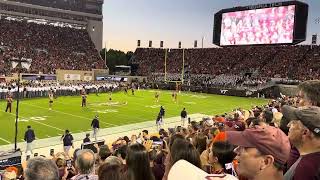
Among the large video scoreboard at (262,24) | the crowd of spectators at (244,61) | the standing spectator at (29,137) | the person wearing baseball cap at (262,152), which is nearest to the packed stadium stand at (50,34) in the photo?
the crowd of spectators at (244,61)

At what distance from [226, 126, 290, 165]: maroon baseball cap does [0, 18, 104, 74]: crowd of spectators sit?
162ft

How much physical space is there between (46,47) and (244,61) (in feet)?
103

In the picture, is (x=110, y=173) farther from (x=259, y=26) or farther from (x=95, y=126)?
(x=259, y=26)

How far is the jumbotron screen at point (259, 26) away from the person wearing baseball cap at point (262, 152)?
43008mm

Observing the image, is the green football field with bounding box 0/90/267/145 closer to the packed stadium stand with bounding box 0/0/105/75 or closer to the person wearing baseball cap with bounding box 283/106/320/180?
the person wearing baseball cap with bounding box 283/106/320/180

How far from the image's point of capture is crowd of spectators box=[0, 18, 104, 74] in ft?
178

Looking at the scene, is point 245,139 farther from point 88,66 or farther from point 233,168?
point 88,66

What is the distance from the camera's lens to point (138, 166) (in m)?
3.98

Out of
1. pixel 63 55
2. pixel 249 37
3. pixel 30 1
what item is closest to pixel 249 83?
pixel 249 37

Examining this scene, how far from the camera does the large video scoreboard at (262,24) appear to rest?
1703 inches

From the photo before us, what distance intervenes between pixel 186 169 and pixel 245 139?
663mm

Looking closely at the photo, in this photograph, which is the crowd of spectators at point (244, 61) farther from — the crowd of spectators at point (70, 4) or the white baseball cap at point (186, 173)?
the white baseball cap at point (186, 173)

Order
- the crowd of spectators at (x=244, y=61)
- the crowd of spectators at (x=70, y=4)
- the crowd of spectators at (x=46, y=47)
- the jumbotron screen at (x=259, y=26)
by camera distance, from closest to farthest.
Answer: the jumbotron screen at (x=259, y=26), the crowd of spectators at (x=244, y=61), the crowd of spectators at (x=46, y=47), the crowd of spectators at (x=70, y=4)

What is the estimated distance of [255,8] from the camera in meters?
46.8
